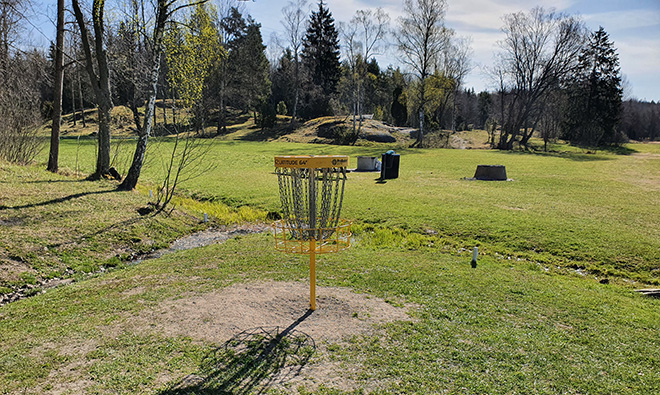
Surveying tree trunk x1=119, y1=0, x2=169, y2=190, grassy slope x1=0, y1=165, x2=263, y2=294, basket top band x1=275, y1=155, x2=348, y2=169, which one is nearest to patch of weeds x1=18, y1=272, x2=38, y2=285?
grassy slope x1=0, y1=165, x2=263, y2=294

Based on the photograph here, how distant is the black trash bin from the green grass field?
5664mm

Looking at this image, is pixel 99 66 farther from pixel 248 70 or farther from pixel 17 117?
pixel 248 70

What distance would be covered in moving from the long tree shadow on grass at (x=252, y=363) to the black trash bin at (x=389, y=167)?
17.6 metres

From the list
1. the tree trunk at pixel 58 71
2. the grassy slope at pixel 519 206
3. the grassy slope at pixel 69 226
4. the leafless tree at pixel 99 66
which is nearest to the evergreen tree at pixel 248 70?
the grassy slope at pixel 519 206

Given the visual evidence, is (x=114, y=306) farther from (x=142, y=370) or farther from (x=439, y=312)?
(x=439, y=312)

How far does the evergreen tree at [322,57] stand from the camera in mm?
60312

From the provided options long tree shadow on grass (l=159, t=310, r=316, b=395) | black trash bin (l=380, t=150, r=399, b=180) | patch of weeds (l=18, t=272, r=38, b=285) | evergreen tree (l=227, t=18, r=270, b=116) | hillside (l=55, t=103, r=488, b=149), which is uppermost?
evergreen tree (l=227, t=18, r=270, b=116)

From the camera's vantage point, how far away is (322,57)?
60.2 m

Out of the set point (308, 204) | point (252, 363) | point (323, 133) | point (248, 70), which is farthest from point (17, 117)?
point (248, 70)

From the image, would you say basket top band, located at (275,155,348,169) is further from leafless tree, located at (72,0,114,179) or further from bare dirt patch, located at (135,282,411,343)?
leafless tree, located at (72,0,114,179)

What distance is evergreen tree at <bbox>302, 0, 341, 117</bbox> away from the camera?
2375 inches

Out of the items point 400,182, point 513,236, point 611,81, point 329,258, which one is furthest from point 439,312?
point 611,81

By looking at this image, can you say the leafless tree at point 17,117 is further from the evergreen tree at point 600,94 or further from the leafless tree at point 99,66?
the evergreen tree at point 600,94

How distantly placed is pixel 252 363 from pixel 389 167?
19.0 metres
